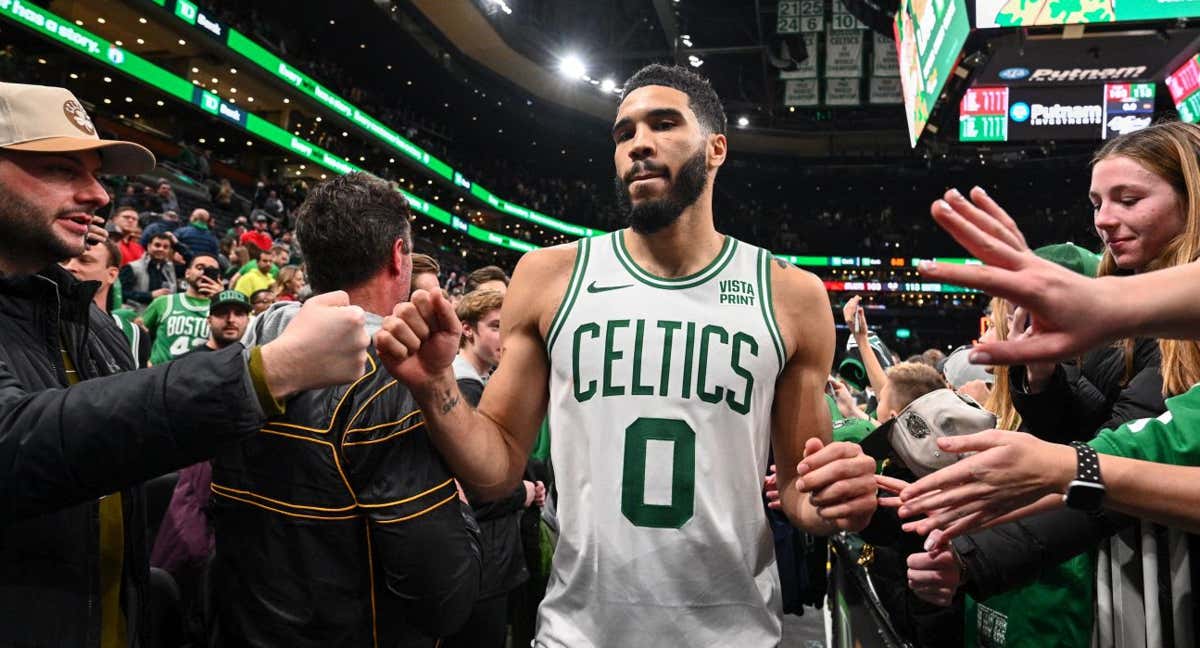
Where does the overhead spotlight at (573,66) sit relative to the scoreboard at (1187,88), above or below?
above

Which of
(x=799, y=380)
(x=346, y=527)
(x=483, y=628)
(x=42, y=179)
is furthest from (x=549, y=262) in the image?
(x=483, y=628)

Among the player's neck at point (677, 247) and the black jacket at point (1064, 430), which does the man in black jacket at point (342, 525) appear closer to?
the player's neck at point (677, 247)

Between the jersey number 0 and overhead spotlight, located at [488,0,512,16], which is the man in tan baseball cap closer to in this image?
the jersey number 0

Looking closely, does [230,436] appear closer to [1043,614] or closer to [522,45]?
[1043,614]

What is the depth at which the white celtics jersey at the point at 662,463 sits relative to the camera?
187 centimetres

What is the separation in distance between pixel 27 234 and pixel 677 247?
1.61 meters

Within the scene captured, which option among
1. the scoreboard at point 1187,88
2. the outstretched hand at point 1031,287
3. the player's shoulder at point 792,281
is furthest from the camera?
the scoreboard at point 1187,88

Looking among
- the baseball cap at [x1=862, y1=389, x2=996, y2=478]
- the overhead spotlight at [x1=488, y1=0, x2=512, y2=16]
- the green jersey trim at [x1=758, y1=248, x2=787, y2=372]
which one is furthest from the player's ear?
the overhead spotlight at [x1=488, y1=0, x2=512, y2=16]

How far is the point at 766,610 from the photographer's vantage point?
1898 millimetres

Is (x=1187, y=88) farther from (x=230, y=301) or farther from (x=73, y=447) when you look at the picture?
(x=73, y=447)

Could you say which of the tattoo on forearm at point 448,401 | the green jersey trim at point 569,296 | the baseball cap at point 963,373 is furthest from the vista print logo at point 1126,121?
the tattoo on forearm at point 448,401

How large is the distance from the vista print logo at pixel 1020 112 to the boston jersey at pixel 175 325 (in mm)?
9575

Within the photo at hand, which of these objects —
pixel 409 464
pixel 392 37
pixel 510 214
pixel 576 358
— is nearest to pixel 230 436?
pixel 409 464

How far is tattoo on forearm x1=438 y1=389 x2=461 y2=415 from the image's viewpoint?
181 centimetres
